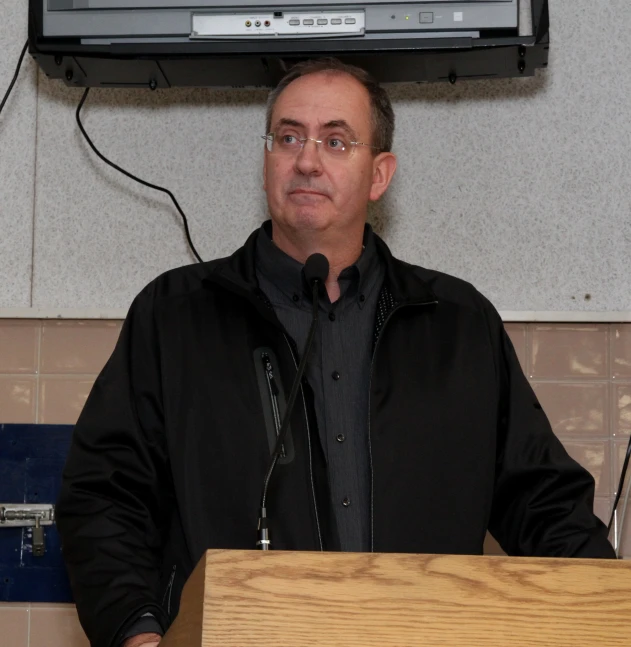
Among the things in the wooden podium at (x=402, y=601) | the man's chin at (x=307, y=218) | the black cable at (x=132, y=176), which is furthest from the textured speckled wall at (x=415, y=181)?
the wooden podium at (x=402, y=601)

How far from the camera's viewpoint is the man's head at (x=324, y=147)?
6.72 ft

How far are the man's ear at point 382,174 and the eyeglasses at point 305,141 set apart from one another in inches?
4.6

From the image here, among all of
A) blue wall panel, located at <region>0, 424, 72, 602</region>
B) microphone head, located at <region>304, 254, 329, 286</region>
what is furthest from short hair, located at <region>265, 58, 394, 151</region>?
blue wall panel, located at <region>0, 424, 72, 602</region>

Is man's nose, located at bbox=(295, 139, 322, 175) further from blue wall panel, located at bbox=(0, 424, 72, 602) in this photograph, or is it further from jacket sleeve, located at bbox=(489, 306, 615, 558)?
blue wall panel, located at bbox=(0, 424, 72, 602)

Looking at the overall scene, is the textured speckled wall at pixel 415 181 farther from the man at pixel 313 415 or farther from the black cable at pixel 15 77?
the man at pixel 313 415

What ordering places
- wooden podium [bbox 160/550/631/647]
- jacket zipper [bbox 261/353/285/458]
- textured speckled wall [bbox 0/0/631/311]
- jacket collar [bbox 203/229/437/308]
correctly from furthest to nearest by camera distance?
textured speckled wall [bbox 0/0/631/311] < jacket collar [bbox 203/229/437/308] < jacket zipper [bbox 261/353/285/458] < wooden podium [bbox 160/550/631/647]

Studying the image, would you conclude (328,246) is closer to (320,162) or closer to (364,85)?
(320,162)

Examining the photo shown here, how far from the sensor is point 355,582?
1.02m

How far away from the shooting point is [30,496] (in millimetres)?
2326

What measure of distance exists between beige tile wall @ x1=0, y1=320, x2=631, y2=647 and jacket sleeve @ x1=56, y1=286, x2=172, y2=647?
17.3 inches

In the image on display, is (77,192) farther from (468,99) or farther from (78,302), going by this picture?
(468,99)

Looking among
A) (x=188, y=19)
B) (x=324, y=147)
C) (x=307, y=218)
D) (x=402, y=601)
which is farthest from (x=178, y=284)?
(x=402, y=601)

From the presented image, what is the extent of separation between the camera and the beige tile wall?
7.77ft

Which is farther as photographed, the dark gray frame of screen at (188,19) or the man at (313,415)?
the dark gray frame of screen at (188,19)
